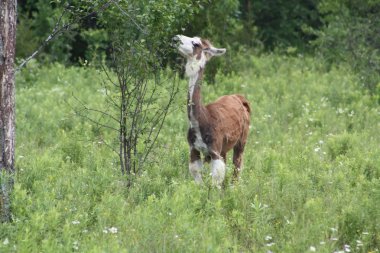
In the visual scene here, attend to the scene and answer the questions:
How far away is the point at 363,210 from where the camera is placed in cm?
724

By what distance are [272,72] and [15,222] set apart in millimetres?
12527

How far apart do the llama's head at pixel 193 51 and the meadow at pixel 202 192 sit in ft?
1.40

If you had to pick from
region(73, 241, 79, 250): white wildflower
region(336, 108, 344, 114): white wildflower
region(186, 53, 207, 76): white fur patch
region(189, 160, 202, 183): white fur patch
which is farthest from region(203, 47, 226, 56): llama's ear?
region(336, 108, 344, 114): white wildflower

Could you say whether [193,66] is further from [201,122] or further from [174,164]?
[174,164]

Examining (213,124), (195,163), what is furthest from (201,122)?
(195,163)

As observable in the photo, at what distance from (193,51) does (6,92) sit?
2543 millimetres

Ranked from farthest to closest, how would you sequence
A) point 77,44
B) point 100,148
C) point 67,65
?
point 77,44 → point 67,65 → point 100,148

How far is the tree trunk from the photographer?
7078 millimetres

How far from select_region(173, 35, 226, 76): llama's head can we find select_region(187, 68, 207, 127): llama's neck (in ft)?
0.28

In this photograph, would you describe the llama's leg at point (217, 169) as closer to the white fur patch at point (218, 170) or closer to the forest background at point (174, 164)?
the white fur patch at point (218, 170)

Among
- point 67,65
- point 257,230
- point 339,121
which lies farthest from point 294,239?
point 67,65

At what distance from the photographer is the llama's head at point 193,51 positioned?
8.78 m

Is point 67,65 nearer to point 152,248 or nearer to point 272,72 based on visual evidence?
point 272,72

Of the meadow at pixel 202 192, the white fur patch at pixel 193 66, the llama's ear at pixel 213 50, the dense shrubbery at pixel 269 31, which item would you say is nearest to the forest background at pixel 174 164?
the meadow at pixel 202 192
